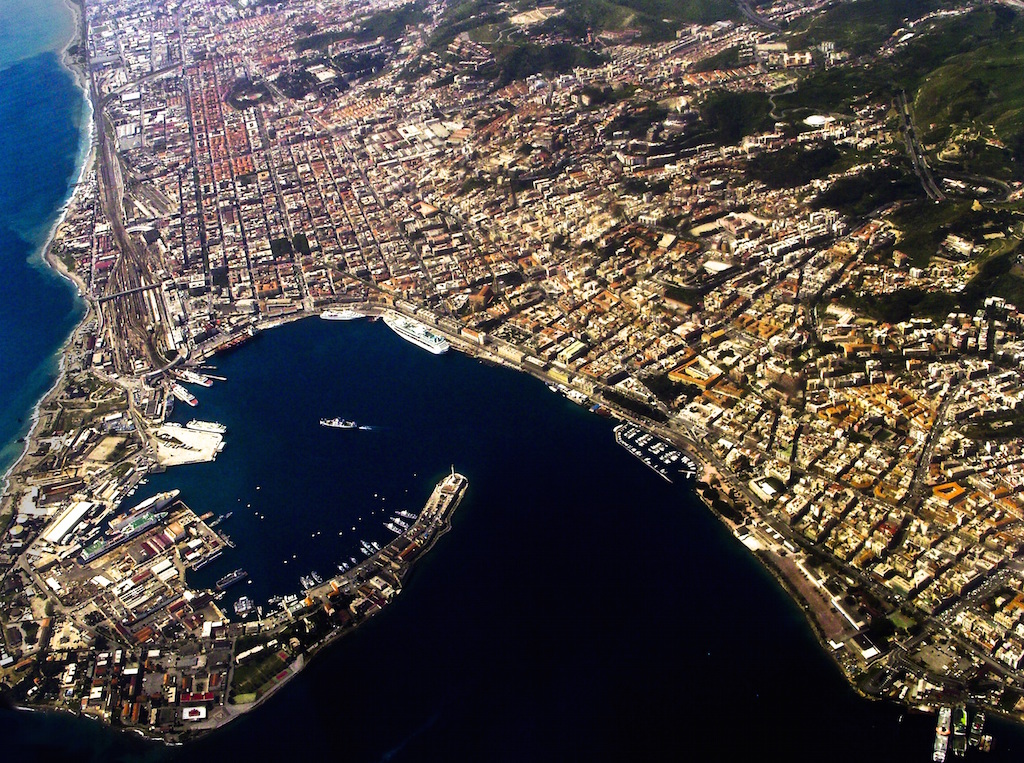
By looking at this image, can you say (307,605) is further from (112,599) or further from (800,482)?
(800,482)

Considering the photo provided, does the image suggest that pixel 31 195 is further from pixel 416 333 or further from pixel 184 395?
pixel 416 333

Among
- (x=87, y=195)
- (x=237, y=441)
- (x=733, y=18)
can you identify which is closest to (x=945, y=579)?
(x=237, y=441)

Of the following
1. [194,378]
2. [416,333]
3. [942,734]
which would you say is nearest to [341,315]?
[416,333]

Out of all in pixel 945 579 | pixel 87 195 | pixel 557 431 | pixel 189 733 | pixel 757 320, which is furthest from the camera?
pixel 87 195

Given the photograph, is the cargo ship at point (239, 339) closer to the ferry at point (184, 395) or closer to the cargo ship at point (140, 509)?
the ferry at point (184, 395)

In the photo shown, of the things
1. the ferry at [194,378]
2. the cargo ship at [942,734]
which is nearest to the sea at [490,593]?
the cargo ship at [942,734]

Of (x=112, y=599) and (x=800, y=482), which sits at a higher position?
(x=800, y=482)

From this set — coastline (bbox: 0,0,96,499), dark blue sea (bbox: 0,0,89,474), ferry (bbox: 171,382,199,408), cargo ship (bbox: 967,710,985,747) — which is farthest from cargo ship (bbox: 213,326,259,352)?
cargo ship (bbox: 967,710,985,747)
